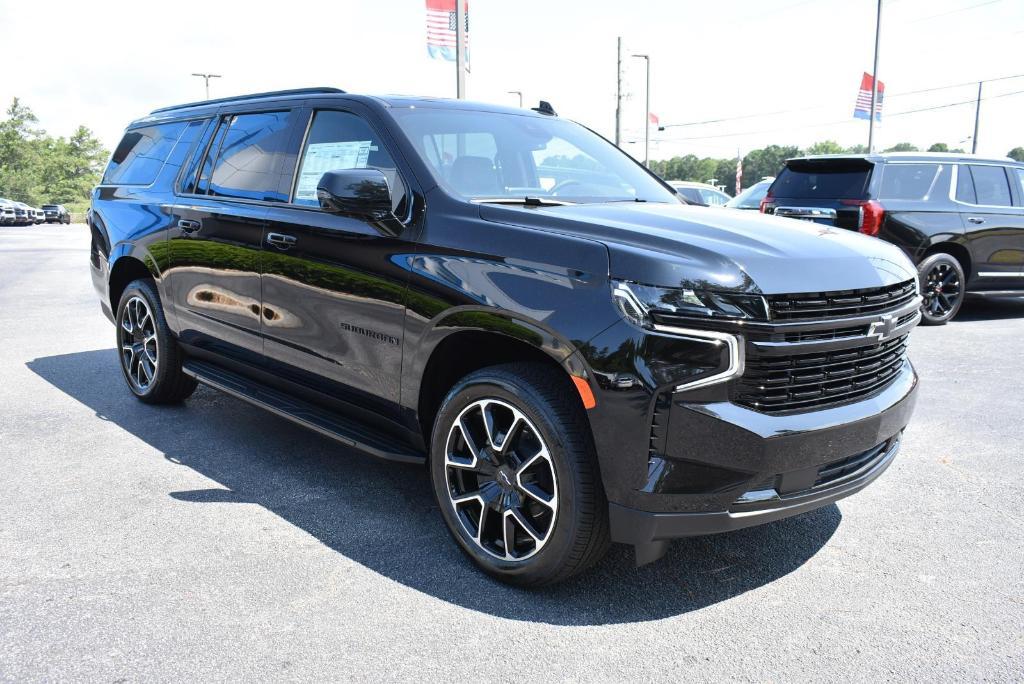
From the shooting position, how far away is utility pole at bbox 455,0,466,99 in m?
15.8

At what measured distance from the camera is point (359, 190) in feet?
11.4

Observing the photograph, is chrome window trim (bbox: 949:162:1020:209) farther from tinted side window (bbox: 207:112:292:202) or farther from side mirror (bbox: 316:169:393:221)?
side mirror (bbox: 316:169:393:221)

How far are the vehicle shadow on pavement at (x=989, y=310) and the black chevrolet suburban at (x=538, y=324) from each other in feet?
25.1

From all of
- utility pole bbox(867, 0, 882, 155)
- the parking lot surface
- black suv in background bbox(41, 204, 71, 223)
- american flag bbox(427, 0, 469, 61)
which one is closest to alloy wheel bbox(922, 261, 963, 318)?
the parking lot surface

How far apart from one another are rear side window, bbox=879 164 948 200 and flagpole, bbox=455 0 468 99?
8.82 meters

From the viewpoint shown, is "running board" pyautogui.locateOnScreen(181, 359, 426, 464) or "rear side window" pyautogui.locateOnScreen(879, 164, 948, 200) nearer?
"running board" pyautogui.locateOnScreen(181, 359, 426, 464)

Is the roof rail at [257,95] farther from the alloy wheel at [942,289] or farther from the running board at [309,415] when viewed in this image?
the alloy wheel at [942,289]

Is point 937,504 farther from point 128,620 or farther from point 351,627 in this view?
point 128,620

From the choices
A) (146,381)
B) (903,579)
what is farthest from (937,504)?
(146,381)

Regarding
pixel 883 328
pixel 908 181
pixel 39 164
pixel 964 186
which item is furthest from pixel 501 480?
Answer: pixel 39 164

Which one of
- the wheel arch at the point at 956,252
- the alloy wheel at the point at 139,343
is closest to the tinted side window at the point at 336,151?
the alloy wheel at the point at 139,343

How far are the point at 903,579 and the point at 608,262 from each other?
1.74 metres

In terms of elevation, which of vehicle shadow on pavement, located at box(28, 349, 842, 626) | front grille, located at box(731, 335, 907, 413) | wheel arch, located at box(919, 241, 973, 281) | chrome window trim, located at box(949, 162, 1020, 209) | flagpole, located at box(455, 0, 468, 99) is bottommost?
vehicle shadow on pavement, located at box(28, 349, 842, 626)

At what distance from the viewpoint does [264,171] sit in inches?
176
